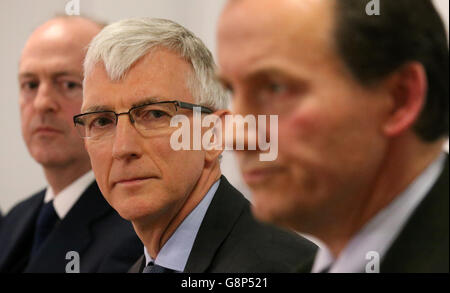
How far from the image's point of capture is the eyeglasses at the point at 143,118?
3.69 ft

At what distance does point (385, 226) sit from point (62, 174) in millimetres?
1006

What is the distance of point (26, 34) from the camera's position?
1810mm

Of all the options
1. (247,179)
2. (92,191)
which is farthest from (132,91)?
(92,191)

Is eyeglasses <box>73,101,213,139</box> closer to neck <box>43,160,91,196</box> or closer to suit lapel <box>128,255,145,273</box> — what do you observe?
suit lapel <box>128,255,145,273</box>

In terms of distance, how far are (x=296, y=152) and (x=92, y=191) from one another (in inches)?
34.2

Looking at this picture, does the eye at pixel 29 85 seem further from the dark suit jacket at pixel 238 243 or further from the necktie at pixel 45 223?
the dark suit jacket at pixel 238 243

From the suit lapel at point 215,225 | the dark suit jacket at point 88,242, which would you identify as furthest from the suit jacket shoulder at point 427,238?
the dark suit jacket at point 88,242

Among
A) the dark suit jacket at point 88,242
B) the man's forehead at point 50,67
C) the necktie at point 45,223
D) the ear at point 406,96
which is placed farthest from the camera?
the necktie at point 45,223

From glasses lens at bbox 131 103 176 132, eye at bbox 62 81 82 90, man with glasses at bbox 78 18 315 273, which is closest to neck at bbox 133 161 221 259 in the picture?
man with glasses at bbox 78 18 315 273

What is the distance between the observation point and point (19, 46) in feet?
6.07

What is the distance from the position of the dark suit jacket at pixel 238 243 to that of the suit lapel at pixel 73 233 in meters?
0.39

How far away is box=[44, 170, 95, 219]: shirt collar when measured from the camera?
1.57m

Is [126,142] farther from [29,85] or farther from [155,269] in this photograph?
[29,85]

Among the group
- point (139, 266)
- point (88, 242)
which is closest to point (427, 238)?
point (139, 266)
